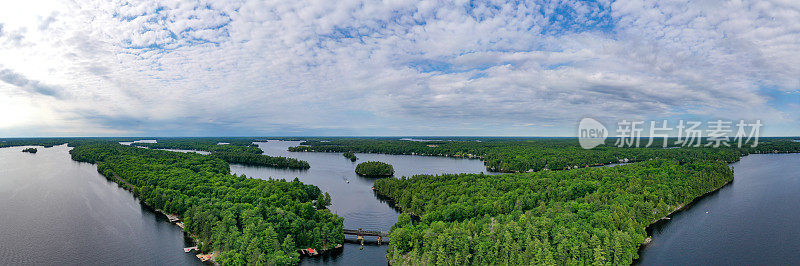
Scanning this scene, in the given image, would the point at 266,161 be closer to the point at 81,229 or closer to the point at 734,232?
the point at 81,229

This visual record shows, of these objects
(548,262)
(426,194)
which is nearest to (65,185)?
(426,194)

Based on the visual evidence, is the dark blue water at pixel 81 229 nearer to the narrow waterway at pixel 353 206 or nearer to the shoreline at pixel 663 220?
the narrow waterway at pixel 353 206

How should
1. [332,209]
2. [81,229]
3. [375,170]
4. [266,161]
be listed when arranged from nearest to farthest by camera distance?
[81,229] < [332,209] < [375,170] < [266,161]

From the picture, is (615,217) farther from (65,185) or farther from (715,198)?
(65,185)

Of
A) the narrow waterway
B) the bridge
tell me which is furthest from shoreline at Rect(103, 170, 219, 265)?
the bridge

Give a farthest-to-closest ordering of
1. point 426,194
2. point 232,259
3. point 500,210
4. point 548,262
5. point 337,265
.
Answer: point 426,194, point 500,210, point 337,265, point 232,259, point 548,262

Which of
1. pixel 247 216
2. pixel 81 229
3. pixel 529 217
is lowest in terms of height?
pixel 81 229

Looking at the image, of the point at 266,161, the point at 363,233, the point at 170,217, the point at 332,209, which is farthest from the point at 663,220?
the point at 266,161
